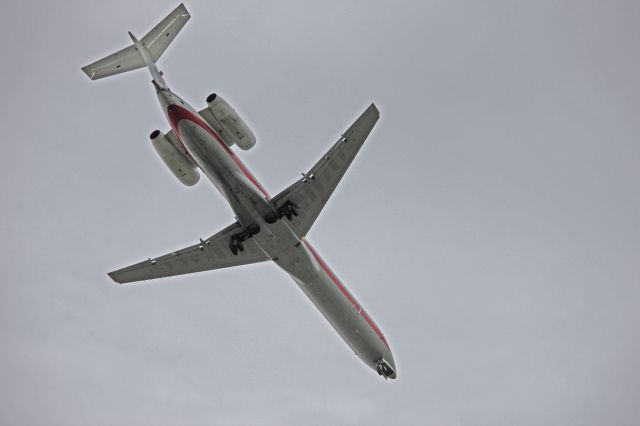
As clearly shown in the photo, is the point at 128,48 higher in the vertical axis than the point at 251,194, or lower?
higher

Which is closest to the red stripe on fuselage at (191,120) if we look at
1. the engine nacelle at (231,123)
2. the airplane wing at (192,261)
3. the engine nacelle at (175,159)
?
the engine nacelle at (231,123)

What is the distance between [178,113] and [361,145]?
340 inches

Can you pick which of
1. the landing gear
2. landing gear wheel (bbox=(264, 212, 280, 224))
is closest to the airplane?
landing gear wheel (bbox=(264, 212, 280, 224))

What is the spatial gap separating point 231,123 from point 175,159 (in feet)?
12.1

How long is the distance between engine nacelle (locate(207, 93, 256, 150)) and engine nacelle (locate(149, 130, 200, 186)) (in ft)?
8.62

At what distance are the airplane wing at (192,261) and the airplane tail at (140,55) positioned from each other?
29.8 ft

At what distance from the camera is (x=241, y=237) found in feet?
115

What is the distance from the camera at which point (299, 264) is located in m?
35.5

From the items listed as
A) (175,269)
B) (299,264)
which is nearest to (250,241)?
(299,264)

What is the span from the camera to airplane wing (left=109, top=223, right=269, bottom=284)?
36.4m

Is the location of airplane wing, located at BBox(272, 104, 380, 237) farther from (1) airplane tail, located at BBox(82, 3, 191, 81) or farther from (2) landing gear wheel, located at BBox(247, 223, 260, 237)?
(1) airplane tail, located at BBox(82, 3, 191, 81)

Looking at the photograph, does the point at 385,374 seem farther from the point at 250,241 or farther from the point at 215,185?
the point at 215,185

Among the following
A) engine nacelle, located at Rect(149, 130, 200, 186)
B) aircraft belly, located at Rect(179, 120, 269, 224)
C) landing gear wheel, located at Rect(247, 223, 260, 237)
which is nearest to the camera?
aircraft belly, located at Rect(179, 120, 269, 224)

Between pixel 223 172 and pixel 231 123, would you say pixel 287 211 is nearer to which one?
pixel 223 172
